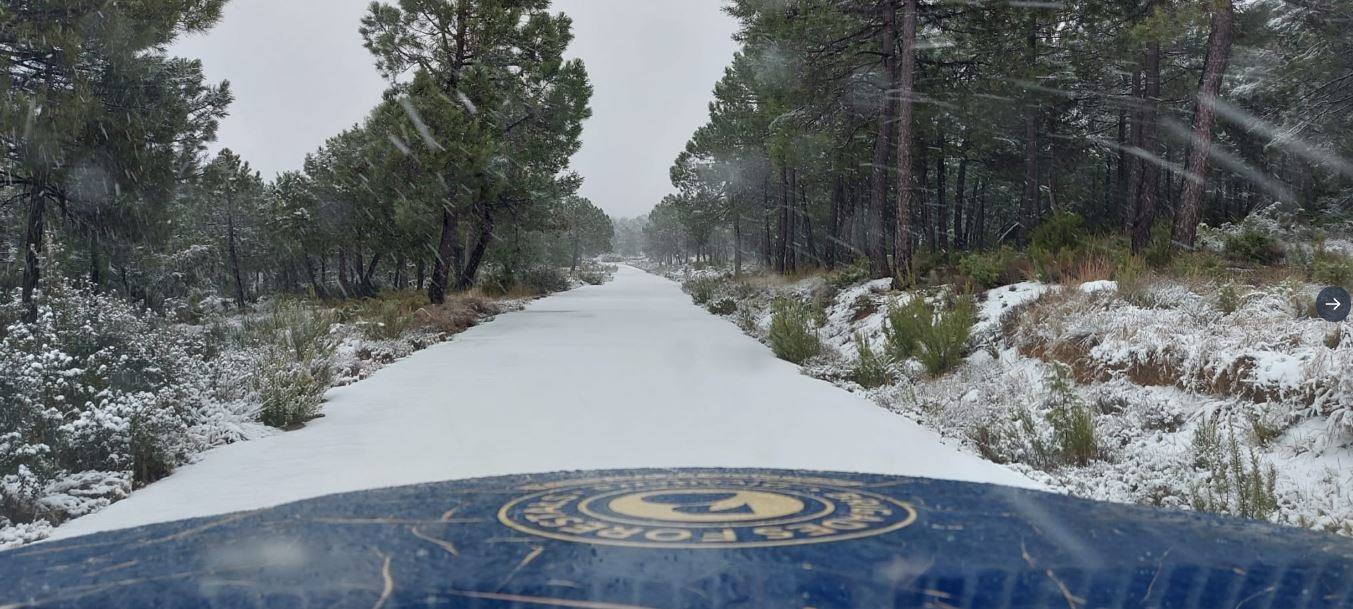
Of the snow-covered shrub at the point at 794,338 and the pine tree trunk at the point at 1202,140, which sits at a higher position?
the pine tree trunk at the point at 1202,140

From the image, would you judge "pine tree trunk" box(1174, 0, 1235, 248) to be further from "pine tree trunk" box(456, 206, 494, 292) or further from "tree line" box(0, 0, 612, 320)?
"pine tree trunk" box(456, 206, 494, 292)

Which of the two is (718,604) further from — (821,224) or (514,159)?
(821,224)

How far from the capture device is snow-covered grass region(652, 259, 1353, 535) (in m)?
4.86

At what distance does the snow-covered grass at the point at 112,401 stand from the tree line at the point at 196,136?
0.62m

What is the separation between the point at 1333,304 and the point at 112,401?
26.4 ft

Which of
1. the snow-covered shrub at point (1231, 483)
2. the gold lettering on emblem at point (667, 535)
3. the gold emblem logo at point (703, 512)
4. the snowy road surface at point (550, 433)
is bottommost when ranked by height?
the snowy road surface at point (550, 433)

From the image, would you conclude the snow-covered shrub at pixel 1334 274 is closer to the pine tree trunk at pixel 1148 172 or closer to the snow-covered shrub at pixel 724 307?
the pine tree trunk at pixel 1148 172

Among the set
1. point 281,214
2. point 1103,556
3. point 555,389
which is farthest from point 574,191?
point 1103,556

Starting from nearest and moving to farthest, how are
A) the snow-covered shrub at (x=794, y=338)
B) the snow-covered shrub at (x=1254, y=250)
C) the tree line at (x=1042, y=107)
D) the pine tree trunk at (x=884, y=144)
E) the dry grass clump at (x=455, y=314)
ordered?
1. the snow-covered shrub at (x=794, y=338)
2. the snow-covered shrub at (x=1254, y=250)
3. the tree line at (x=1042, y=107)
4. the dry grass clump at (x=455, y=314)
5. the pine tree trunk at (x=884, y=144)

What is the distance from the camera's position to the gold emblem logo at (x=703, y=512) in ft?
9.91

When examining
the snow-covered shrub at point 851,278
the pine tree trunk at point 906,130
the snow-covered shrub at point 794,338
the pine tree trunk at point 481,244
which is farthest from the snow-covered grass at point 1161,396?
the pine tree trunk at point 481,244

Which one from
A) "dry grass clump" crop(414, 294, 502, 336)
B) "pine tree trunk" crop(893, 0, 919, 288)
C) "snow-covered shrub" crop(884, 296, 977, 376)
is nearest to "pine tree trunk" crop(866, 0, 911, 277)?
"pine tree trunk" crop(893, 0, 919, 288)

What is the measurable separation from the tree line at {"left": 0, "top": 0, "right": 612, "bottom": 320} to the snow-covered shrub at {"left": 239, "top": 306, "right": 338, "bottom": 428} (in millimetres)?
1452

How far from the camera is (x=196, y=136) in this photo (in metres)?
19.7
